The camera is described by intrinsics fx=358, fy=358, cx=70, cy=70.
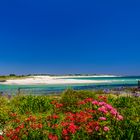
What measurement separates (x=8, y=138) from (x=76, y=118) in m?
1.76

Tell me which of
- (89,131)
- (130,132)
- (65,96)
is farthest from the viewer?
(65,96)

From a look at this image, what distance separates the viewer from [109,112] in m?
8.63

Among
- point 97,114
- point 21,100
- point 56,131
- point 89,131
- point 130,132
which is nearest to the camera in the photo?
point 130,132

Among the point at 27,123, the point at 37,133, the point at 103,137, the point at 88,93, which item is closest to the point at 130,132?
the point at 103,137

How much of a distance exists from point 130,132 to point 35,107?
379 inches

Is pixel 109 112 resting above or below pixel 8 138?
above

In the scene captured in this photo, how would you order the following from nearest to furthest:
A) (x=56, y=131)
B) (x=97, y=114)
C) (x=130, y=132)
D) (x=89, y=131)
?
(x=130, y=132) → (x=89, y=131) → (x=56, y=131) → (x=97, y=114)

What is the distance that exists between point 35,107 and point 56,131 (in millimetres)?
8073

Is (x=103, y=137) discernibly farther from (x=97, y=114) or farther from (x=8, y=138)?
(x=8, y=138)

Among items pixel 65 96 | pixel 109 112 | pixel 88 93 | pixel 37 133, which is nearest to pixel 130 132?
pixel 109 112

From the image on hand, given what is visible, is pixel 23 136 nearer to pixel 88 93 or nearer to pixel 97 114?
pixel 97 114

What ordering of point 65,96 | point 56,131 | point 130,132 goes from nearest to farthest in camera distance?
point 130,132 < point 56,131 < point 65,96

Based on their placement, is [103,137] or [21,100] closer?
[103,137]

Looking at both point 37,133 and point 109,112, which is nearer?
point 37,133
